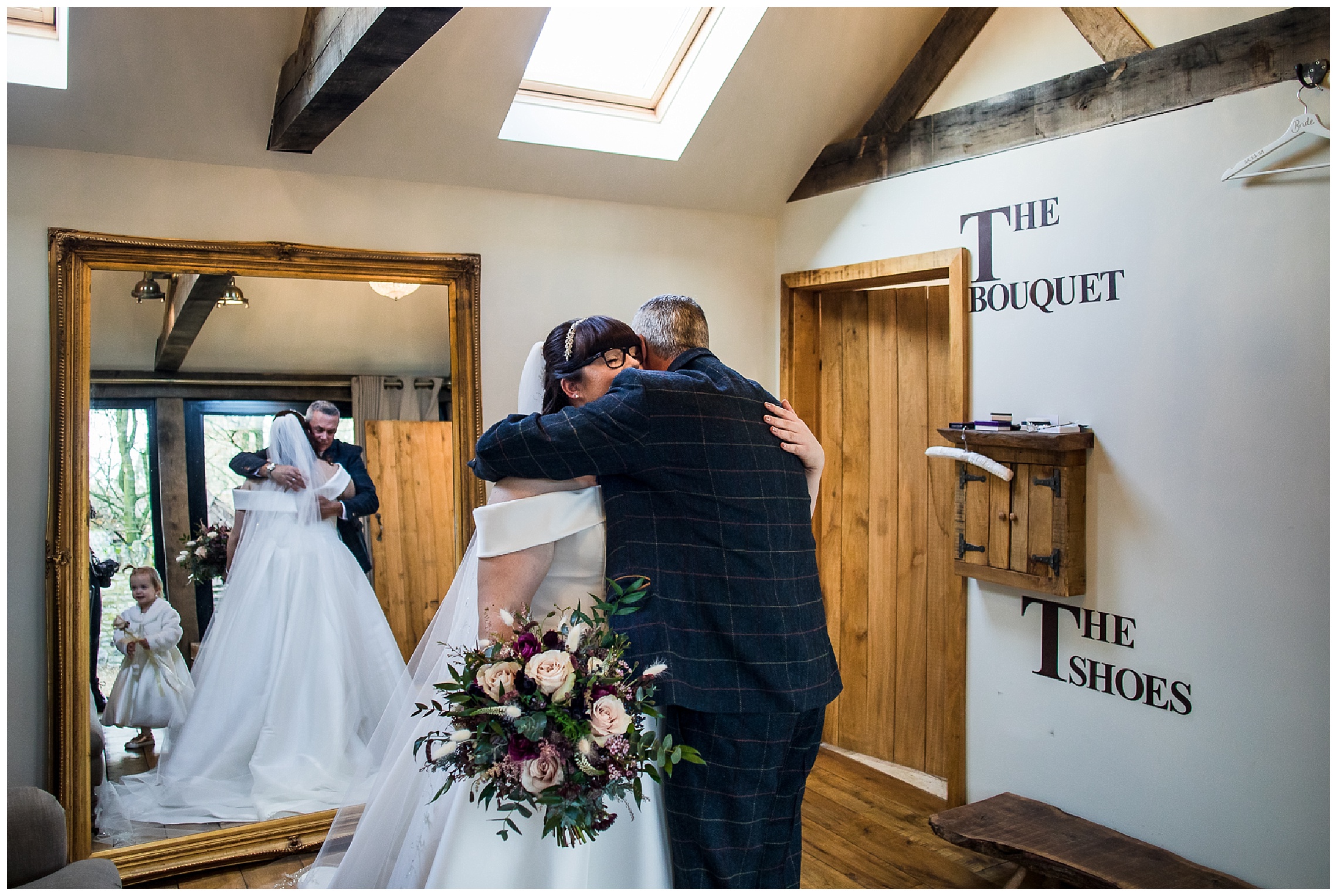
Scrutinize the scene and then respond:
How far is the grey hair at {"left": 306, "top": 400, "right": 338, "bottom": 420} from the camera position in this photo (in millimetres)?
3057

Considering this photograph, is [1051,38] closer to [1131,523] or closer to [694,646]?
[1131,523]

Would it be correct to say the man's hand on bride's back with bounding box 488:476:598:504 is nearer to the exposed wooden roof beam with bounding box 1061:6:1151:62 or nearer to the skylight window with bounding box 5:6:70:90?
the skylight window with bounding box 5:6:70:90

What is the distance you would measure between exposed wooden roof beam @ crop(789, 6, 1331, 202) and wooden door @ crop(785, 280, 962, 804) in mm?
524

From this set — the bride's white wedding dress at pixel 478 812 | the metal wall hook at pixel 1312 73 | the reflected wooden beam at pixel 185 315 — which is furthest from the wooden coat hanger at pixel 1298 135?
the reflected wooden beam at pixel 185 315

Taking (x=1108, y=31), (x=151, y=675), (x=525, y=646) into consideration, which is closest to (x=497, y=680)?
(x=525, y=646)

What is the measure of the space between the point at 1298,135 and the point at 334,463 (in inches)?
110

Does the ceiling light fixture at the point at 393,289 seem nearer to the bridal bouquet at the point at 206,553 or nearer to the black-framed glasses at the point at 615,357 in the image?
the bridal bouquet at the point at 206,553

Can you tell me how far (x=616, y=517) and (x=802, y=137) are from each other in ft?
7.28

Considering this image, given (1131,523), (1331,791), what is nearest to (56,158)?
(1131,523)

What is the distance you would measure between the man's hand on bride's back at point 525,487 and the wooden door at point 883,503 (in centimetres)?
193

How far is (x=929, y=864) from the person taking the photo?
3.03m

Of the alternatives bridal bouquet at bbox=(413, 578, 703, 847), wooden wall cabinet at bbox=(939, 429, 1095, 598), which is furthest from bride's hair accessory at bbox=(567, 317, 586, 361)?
wooden wall cabinet at bbox=(939, 429, 1095, 598)

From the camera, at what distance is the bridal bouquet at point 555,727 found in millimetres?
1737

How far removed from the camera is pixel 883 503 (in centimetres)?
396
